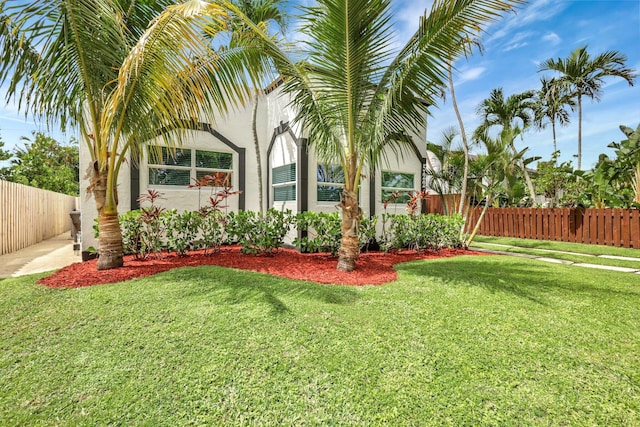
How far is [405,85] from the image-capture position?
190 inches

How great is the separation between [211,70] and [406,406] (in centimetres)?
542

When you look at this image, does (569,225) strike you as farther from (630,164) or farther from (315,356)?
(315,356)

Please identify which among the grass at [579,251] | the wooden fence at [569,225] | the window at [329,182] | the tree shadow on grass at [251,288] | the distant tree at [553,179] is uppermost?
the distant tree at [553,179]

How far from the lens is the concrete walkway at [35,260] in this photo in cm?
696

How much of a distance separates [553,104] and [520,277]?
15.9m

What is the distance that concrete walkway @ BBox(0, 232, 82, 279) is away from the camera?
274 inches

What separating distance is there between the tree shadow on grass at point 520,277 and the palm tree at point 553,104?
14.1 metres

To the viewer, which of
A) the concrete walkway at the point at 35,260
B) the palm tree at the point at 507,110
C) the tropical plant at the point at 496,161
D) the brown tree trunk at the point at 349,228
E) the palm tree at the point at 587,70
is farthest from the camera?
the palm tree at the point at 507,110

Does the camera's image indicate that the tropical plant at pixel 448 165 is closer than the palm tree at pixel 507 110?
Yes

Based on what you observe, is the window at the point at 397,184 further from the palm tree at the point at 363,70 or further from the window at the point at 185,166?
the window at the point at 185,166

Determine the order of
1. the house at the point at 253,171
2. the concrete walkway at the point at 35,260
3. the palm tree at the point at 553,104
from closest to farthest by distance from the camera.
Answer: the concrete walkway at the point at 35,260
the house at the point at 253,171
the palm tree at the point at 553,104

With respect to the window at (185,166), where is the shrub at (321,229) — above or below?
→ below

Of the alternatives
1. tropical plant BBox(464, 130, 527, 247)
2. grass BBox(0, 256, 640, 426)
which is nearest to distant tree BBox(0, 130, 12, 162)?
grass BBox(0, 256, 640, 426)

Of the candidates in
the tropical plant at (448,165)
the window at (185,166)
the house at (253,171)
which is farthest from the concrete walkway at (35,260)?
the tropical plant at (448,165)
